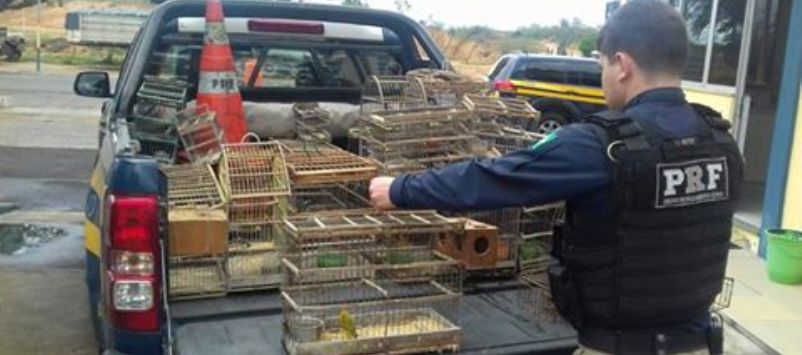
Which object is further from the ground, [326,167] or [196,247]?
[326,167]

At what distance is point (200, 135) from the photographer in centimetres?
401

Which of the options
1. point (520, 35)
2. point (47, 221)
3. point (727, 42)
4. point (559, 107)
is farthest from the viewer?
point (520, 35)

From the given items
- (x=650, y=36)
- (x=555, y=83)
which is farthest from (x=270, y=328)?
(x=555, y=83)

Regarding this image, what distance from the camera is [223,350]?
2.46 m

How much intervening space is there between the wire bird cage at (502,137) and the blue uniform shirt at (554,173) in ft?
4.59

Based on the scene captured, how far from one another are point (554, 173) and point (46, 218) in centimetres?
688

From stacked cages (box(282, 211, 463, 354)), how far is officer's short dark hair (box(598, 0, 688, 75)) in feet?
3.22

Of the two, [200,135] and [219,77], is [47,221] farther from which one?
[200,135]

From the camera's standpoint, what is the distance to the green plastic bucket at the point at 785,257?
19.3 feet

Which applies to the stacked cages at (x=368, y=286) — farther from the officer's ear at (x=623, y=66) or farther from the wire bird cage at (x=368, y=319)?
the officer's ear at (x=623, y=66)

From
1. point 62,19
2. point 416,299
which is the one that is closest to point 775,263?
point 416,299

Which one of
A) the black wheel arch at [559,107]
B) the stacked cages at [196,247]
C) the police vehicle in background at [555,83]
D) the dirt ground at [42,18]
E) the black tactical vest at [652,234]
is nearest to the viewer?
the black tactical vest at [652,234]

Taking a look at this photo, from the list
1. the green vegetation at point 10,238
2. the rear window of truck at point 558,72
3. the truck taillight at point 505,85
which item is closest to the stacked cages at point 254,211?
the green vegetation at point 10,238

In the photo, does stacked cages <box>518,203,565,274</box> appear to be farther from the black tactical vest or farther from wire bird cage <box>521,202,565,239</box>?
the black tactical vest
